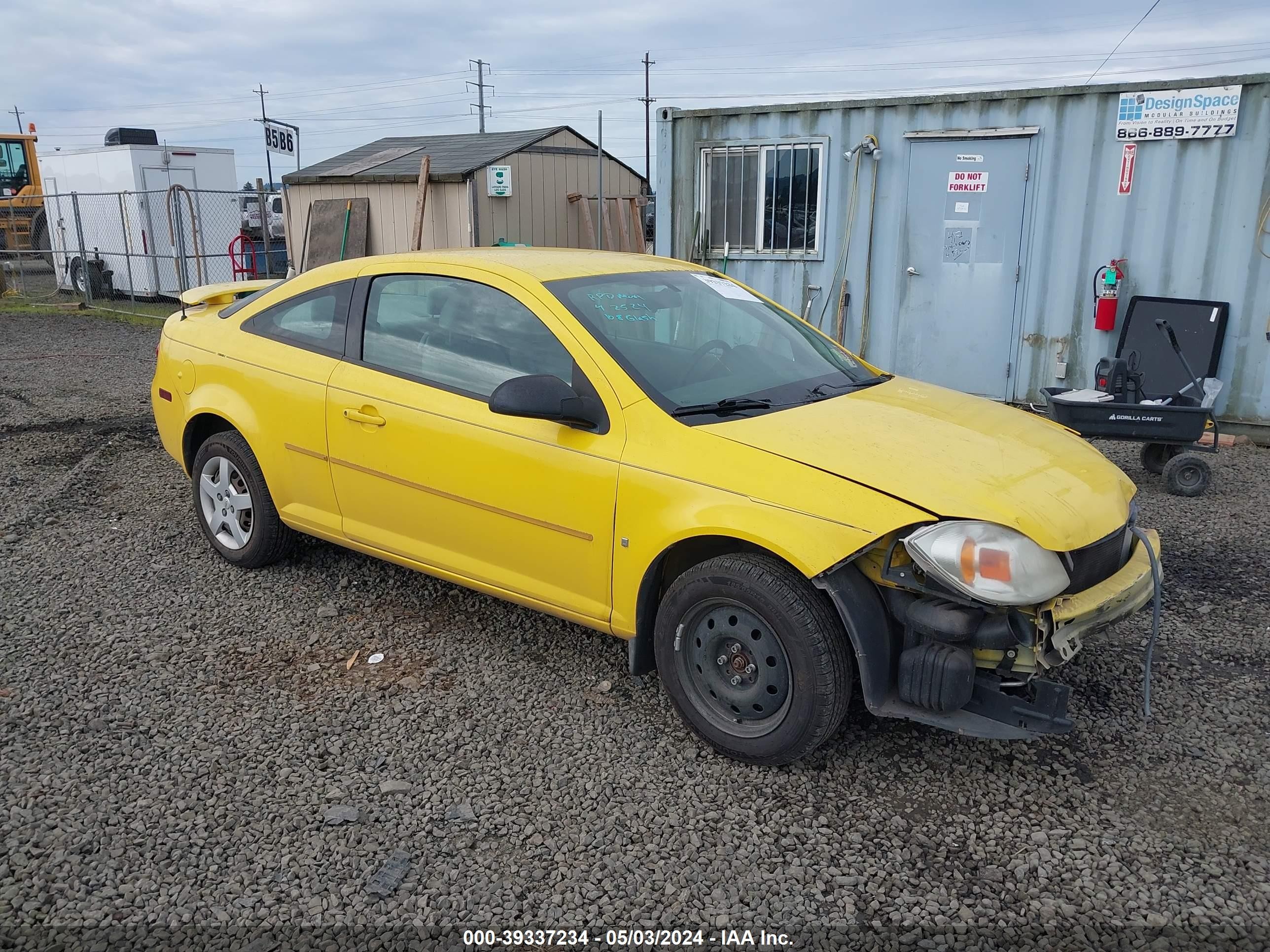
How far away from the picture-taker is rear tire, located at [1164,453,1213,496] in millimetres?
6512

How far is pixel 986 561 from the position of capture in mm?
2939

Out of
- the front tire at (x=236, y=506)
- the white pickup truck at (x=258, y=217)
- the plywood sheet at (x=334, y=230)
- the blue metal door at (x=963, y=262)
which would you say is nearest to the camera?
the front tire at (x=236, y=506)

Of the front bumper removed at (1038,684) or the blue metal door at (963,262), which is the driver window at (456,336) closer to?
the front bumper removed at (1038,684)

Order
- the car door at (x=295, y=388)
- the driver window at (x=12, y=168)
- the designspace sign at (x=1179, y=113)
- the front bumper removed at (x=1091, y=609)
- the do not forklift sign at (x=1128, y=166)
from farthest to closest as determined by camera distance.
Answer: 1. the driver window at (x=12, y=168)
2. the do not forklift sign at (x=1128, y=166)
3. the designspace sign at (x=1179, y=113)
4. the car door at (x=295, y=388)
5. the front bumper removed at (x=1091, y=609)

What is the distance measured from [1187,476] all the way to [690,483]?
15.6 feet

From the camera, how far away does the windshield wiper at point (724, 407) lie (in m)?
3.51

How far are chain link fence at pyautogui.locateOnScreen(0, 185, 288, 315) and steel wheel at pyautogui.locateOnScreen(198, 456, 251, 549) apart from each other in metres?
12.0

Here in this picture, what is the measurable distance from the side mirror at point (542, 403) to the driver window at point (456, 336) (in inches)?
7.4

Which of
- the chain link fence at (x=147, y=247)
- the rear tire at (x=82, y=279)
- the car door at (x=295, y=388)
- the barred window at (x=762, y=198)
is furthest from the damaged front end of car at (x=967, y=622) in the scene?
the rear tire at (x=82, y=279)

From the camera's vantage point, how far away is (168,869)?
9.36 ft

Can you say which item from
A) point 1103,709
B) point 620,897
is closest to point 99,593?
point 620,897

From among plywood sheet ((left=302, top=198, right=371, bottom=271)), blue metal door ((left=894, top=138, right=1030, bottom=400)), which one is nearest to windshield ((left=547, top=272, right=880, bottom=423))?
blue metal door ((left=894, top=138, right=1030, bottom=400))

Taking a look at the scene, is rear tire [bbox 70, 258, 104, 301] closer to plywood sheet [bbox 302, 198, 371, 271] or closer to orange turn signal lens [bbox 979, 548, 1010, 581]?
plywood sheet [bbox 302, 198, 371, 271]

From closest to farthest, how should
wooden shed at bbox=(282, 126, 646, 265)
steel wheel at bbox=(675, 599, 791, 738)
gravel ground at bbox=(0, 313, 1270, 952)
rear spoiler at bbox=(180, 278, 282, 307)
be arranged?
1. gravel ground at bbox=(0, 313, 1270, 952)
2. steel wheel at bbox=(675, 599, 791, 738)
3. rear spoiler at bbox=(180, 278, 282, 307)
4. wooden shed at bbox=(282, 126, 646, 265)
